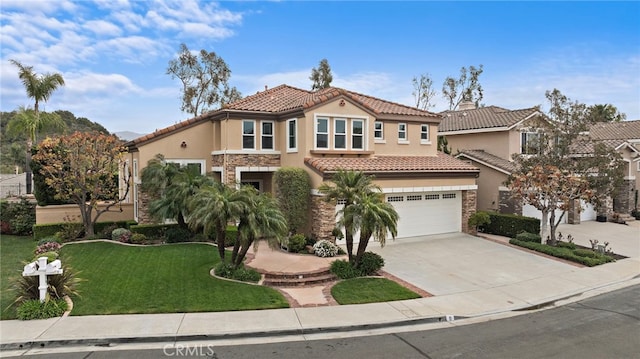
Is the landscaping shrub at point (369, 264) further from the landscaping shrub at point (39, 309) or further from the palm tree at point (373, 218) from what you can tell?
the landscaping shrub at point (39, 309)

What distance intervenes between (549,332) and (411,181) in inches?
421

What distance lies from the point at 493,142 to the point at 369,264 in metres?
17.3

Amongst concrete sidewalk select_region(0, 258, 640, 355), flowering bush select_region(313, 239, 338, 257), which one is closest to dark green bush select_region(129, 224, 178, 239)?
flowering bush select_region(313, 239, 338, 257)

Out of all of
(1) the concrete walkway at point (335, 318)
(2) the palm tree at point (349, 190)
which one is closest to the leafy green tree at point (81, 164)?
(1) the concrete walkway at point (335, 318)

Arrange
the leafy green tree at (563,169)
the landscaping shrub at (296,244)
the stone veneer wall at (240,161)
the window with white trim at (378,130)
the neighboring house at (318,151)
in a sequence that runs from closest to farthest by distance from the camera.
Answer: the landscaping shrub at (296,244), the leafy green tree at (563,169), the neighboring house at (318,151), the stone veneer wall at (240,161), the window with white trim at (378,130)

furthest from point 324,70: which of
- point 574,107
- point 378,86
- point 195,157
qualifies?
point 574,107

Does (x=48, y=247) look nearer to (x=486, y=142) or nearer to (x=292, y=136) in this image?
(x=292, y=136)

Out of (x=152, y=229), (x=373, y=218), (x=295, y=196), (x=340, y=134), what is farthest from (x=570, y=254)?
(x=152, y=229)

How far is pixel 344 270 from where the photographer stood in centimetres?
1343

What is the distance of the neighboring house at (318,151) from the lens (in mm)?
19125

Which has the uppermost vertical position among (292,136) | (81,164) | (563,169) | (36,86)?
(36,86)

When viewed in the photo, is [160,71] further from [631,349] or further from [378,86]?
[631,349]

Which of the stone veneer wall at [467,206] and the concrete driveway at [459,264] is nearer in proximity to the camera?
the concrete driveway at [459,264]

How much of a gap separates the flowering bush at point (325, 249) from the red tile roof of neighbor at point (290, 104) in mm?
6456
